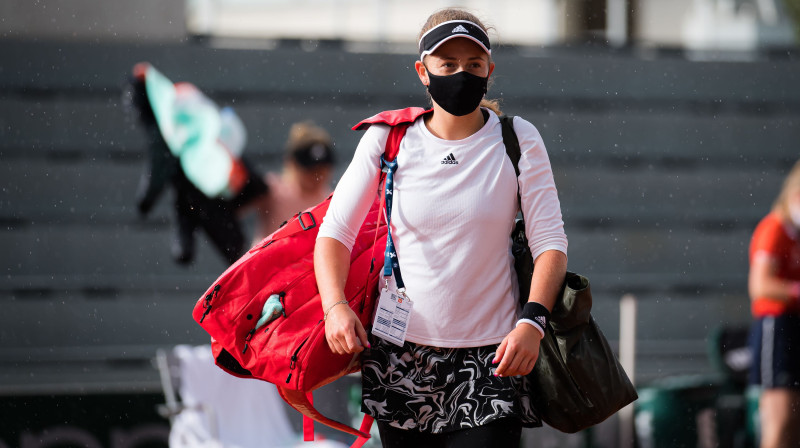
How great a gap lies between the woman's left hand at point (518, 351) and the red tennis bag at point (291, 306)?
1.27 feet

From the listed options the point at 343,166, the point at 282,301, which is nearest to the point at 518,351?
the point at 282,301

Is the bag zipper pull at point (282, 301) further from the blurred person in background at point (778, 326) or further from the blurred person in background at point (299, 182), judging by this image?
the blurred person in background at point (778, 326)

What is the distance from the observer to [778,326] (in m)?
5.05

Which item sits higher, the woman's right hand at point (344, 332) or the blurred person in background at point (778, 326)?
the woman's right hand at point (344, 332)

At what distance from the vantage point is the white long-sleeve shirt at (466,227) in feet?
6.83

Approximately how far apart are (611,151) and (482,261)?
6495 millimetres

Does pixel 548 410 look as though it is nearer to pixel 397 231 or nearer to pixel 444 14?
pixel 397 231

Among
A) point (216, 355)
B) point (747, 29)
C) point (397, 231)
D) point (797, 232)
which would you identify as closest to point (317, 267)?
point (397, 231)

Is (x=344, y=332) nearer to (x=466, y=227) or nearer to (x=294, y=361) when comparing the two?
(x=294, y=361)

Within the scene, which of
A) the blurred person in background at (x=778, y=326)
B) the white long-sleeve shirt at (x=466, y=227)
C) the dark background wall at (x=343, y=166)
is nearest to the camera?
the white long-sleeve shirt at (x=466, y=227)

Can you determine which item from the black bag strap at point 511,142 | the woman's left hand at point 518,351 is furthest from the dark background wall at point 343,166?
the woman's left hand at point 518,351

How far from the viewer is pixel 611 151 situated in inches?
328

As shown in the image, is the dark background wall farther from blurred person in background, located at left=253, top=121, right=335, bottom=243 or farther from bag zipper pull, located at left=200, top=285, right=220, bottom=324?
bag zipper pull, located at left=200, top=285, right=220, bottom=324

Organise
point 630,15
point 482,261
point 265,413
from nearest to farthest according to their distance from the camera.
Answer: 1. point 482,261
2. point 265,413
3. point 630,15
